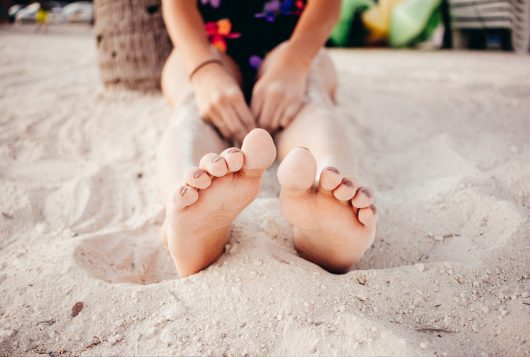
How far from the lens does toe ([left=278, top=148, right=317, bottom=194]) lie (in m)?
0.76

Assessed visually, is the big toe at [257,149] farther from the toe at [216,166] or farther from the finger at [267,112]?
the finger at [267,112]

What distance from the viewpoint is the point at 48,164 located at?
145 centimetres

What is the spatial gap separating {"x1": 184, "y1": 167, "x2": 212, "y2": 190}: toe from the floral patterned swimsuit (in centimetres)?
80

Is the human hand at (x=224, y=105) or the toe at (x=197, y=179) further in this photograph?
the human hand at (x=224, y=105)

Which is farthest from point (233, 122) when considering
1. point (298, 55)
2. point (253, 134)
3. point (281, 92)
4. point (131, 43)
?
point (131, 43)

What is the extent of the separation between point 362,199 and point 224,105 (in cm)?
56

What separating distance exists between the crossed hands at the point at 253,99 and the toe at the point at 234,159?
425mm

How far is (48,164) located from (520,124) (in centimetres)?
180

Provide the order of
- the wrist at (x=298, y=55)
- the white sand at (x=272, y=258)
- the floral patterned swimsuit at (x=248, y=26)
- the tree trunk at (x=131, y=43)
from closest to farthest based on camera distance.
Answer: the white sand at (x=272, y=258) < the wrist at (x=298, y=55) < the floral patterned swimsuit at (x=248, y=26) < the tree trunk at (x=131, y=43)

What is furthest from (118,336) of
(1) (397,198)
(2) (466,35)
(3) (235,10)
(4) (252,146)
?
(2) (466,35)

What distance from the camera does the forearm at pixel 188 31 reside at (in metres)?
1.31

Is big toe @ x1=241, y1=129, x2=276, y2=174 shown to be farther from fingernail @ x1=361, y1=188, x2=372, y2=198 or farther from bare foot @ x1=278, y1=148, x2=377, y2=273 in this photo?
fingernail @ x1=361, y1=188, x2=372, y2=198

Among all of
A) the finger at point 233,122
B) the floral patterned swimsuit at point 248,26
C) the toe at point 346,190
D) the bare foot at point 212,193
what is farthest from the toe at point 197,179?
the floral patterned swimsuit at point 248,26

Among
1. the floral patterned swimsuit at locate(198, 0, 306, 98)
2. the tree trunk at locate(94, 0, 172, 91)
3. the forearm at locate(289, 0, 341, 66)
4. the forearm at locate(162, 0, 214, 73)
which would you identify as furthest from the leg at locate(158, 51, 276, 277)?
the tree trunk at locate(94, 0, 172, 91)
